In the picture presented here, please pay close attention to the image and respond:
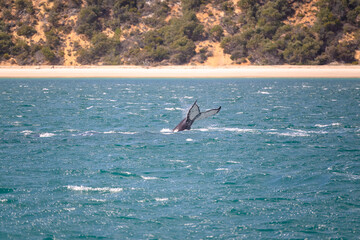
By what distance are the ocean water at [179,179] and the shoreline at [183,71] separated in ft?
203

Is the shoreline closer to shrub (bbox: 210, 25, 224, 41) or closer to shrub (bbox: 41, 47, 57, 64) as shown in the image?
shrub (bbox: 41, 47, 57, 64)

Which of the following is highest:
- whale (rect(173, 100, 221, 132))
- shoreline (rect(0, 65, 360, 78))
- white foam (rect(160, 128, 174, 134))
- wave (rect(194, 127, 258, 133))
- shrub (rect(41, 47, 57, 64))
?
shrub (rect(41, 47, 57, 64))

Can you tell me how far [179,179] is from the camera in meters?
15.0

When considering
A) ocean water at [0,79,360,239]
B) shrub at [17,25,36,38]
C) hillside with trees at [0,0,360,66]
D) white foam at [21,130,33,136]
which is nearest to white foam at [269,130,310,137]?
ocean water at [0,79,360,239]

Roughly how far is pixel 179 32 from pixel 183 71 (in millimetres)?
14141

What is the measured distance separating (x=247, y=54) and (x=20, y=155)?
85.3 metres

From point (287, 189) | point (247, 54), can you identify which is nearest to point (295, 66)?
point (247, 54)

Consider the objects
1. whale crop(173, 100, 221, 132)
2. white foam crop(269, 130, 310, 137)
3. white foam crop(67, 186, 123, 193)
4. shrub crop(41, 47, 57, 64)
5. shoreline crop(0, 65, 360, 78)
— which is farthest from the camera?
shrub crop(41, 47, 57, 64)

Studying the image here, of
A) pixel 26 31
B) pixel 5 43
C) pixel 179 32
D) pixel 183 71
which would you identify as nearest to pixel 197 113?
pixel 183 71

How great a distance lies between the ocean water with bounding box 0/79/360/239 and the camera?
435 inches

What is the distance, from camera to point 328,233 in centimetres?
1066

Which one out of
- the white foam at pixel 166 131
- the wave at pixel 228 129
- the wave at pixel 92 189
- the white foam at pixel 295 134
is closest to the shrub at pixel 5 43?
the white foam at pixel 166 131

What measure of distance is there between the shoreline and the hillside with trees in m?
4.33

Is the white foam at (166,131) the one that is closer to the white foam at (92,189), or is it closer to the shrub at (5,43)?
the white foam at (92,189)
